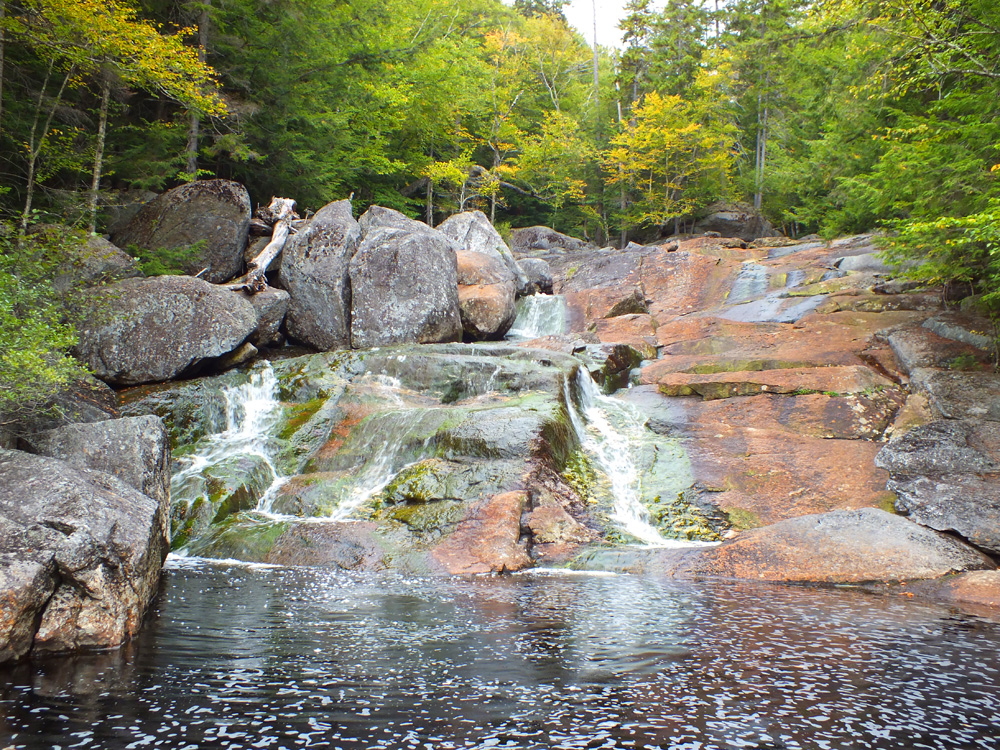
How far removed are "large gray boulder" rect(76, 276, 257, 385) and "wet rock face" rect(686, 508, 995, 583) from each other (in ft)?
34.8

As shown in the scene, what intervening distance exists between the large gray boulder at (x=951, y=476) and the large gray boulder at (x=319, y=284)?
12.6 metres

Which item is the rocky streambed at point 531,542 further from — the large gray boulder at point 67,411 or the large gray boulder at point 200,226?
the large gray boulder at point 200,226

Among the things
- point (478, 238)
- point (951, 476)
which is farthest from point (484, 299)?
point (951, 476)

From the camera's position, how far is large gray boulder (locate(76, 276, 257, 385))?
1266 centimetres

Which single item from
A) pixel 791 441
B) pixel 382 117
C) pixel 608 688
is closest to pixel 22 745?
pixel 608 688

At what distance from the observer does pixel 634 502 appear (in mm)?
10383

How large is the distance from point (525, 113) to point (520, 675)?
37.7m

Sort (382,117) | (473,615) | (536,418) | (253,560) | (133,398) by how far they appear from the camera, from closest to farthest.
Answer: (473,615) → (253,560) → (536,418) → (133,398) → (382,117)

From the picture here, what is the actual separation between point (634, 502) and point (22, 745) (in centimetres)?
840

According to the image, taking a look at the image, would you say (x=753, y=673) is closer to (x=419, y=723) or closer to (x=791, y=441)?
(x=419, y=723)

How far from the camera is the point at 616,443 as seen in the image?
39.5ft

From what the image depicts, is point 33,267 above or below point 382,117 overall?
below

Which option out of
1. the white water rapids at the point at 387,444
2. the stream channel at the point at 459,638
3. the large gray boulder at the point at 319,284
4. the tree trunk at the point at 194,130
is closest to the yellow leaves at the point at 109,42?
the tree trunk at the point at 194,130

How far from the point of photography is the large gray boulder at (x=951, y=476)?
836 cm
